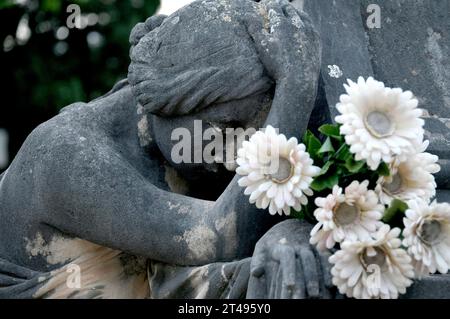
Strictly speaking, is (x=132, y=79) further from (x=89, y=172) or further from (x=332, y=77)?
(x=332, y=77)

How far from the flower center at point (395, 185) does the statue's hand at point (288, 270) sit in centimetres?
30

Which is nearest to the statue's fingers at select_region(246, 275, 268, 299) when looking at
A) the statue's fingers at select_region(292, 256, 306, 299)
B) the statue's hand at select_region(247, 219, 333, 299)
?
the statue's hand at select_region(247, 219, 333, 299)

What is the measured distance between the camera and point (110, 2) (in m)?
11.2

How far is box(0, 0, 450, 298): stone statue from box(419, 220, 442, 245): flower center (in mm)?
170

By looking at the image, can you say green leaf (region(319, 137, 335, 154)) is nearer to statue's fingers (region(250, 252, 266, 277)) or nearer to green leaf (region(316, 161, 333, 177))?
green leaf (region(316, 161, 333, 177))

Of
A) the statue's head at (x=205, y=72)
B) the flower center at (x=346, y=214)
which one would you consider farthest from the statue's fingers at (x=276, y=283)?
the statue's head at (x=205, y=72)

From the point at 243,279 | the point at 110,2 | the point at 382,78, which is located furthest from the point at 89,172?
the point at 110,2

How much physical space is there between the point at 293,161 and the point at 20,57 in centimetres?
733

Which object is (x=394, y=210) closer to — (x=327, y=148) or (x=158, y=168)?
(x=327, y=148)

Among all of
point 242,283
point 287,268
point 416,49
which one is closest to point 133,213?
point 242,283

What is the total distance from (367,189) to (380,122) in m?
0.22

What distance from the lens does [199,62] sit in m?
4.62

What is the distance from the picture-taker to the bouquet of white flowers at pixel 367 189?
4051 millimetres

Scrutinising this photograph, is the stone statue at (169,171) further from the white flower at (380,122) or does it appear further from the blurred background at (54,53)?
the blurred background at (54,53)
